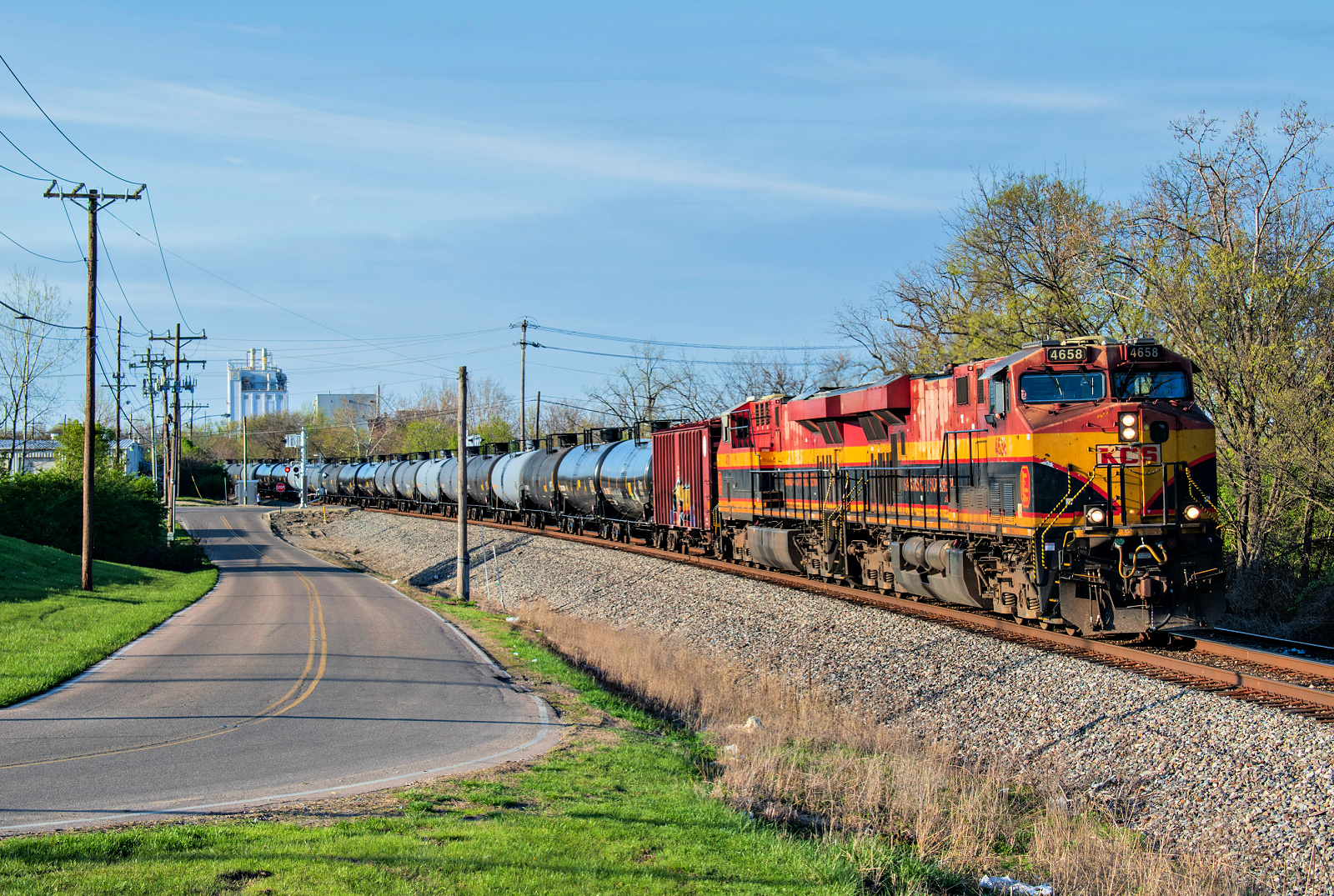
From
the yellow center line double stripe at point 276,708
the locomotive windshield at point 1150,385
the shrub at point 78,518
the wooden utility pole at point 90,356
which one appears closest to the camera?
the yellow center line double stripe at point 276,708

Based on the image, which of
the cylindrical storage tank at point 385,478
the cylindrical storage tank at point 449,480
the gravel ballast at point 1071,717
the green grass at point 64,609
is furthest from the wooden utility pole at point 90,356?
the cylindrical storage tank at point 385,478

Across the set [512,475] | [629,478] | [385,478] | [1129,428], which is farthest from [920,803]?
[385,478]

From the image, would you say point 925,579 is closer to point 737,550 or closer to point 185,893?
point 737,550

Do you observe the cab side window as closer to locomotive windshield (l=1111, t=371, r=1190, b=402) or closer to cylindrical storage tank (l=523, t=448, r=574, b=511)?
locomotive windshield (l=1111, t=371, r=1190, b=402)

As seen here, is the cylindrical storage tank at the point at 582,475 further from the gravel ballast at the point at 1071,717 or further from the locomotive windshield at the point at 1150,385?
the locomotive windshield at the point at 1150,385

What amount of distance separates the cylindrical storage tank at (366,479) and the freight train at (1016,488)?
183 feet

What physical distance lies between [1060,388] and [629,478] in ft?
70.9

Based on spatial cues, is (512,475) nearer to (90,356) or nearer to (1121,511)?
(90,356)

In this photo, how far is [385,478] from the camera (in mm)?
71812

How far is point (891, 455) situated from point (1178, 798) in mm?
10126

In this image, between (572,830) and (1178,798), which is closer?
(572,830)

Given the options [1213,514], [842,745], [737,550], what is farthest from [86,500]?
[1213,514]

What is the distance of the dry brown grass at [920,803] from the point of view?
848 centimetres

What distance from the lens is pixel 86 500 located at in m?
29.5
